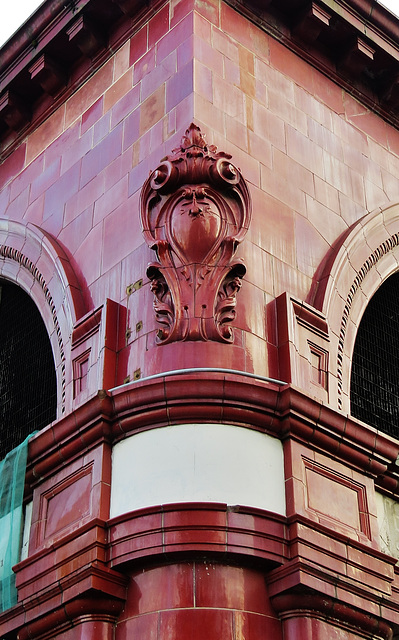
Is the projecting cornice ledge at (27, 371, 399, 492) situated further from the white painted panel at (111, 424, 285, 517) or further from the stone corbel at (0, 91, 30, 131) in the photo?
the stone corbel at (0, 91, 30, 131)

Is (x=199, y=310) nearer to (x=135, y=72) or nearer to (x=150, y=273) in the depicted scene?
(x=150, y=273)

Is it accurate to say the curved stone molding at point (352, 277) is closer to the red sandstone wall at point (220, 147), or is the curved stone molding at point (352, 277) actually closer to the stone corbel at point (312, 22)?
the red sandstone wall at point (220, 147)

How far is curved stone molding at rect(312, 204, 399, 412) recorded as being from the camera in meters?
16.2

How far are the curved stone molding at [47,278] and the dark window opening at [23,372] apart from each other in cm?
63

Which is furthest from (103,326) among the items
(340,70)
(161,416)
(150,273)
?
(340,70)

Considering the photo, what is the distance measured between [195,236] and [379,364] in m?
4.63

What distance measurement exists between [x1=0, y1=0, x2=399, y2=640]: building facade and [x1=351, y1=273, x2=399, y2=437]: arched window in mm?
51

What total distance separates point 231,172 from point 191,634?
6.16 m

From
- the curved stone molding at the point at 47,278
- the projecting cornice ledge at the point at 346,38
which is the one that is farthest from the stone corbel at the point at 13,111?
the projecting cornice ledge at the point at 346,38

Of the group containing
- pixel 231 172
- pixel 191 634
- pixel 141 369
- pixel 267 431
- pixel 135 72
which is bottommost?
pixel 191 634

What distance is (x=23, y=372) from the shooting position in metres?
19.0

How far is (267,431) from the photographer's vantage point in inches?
561

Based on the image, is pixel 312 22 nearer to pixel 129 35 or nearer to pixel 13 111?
pixel 129 35

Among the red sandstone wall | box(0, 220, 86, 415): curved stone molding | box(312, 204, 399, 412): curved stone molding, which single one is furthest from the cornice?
box(312, 204, 399, 412): curved stone molding
